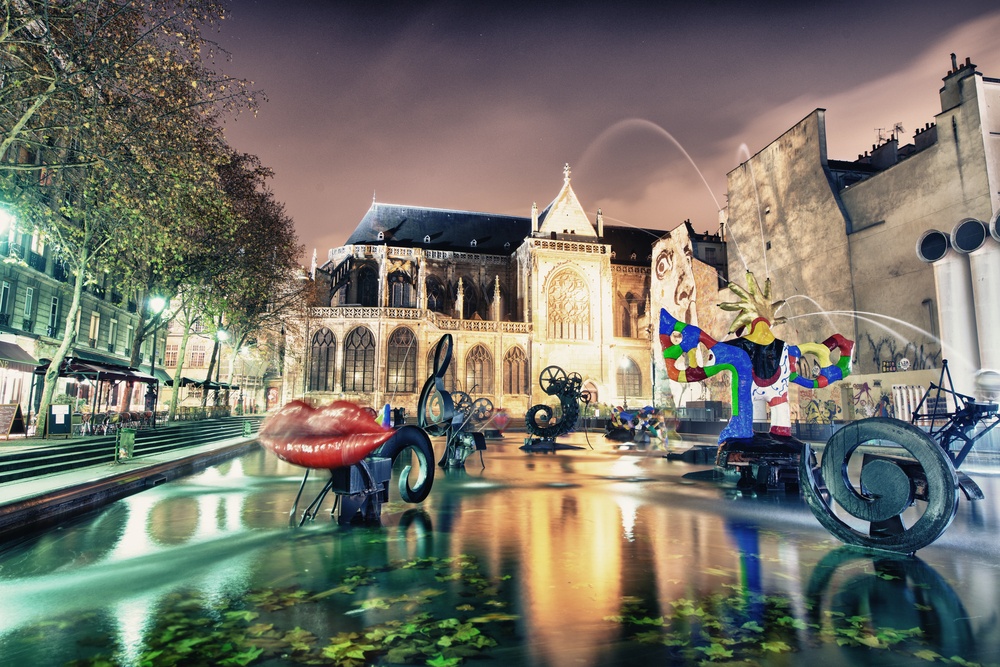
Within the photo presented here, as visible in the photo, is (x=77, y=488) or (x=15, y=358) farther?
(x=15, y=358)

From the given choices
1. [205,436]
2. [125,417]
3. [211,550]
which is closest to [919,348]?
[211,550]

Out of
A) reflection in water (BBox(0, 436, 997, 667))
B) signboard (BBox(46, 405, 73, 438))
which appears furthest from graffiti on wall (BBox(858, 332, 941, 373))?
signboard (BBox(46, 405, 73, 438))

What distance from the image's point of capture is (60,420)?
17.1m

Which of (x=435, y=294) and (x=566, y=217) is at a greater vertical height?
(x=566, y=217)

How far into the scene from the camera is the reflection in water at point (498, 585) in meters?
3.49

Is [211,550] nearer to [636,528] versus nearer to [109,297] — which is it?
[636,528]

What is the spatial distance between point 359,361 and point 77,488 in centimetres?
3287

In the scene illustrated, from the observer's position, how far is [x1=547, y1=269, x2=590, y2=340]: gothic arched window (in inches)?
1895

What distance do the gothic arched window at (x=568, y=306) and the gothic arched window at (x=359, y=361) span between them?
52.9ft

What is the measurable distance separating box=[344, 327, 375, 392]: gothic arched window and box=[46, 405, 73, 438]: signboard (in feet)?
78.9

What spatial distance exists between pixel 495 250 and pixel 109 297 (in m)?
31.9

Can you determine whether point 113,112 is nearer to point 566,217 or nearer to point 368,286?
point 368,286

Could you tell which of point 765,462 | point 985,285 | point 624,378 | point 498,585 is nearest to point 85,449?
point 498,585

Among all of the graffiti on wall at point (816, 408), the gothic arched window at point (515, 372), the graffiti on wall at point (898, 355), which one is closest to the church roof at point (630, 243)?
the gothic arched window at point (515, 372)
